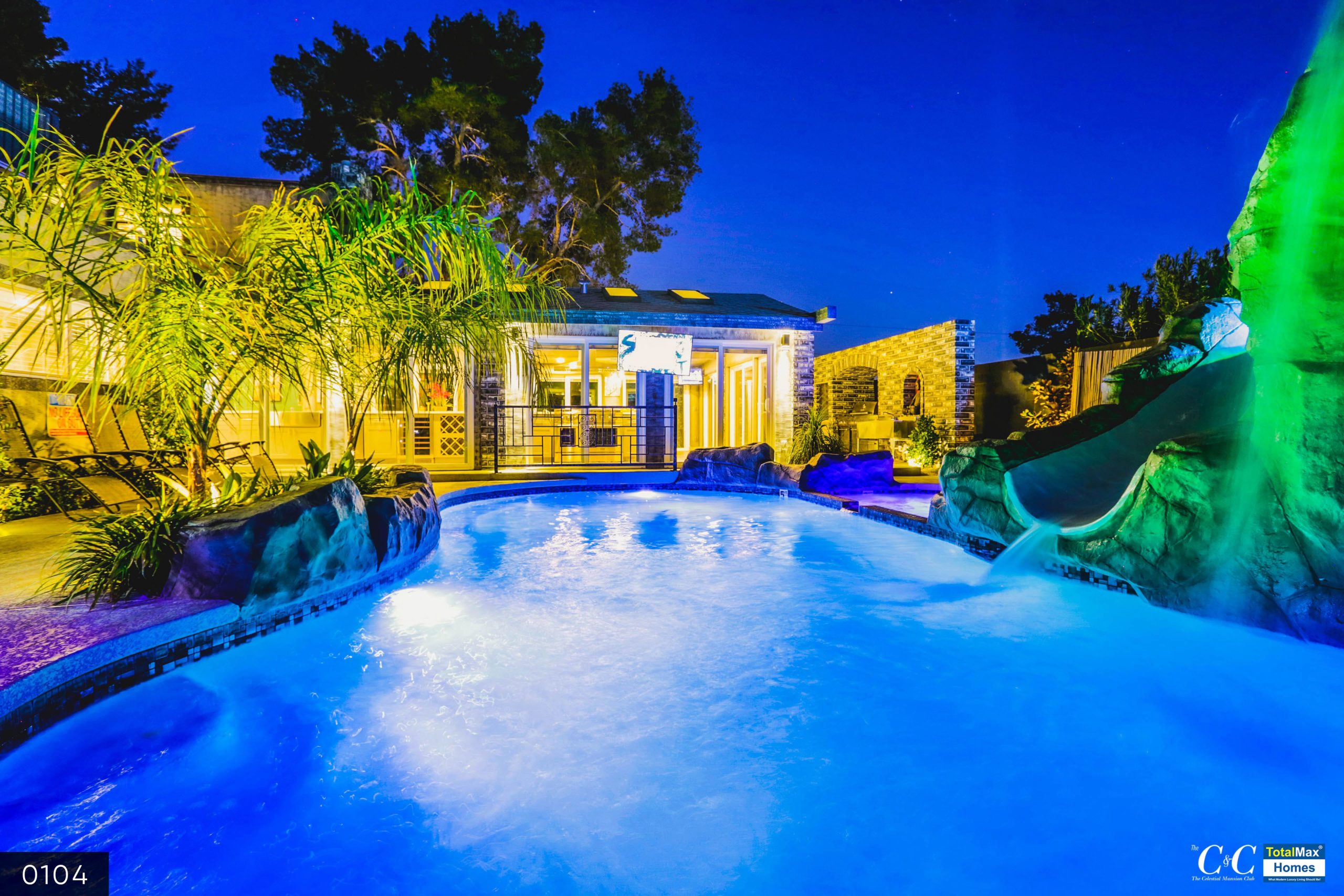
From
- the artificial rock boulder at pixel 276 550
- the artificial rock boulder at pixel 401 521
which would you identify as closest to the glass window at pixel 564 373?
the artificial rock boulder at pixel 401 521

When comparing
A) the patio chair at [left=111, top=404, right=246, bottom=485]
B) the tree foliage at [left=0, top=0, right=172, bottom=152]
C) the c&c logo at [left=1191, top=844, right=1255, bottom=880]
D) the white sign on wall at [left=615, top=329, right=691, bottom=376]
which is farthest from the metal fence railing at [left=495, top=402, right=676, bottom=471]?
the tree foliage at [left=0, top=0, right=172, bottom=152]

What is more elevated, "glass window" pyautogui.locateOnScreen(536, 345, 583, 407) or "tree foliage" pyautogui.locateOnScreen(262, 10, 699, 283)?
"tree foliage" pyautogui.locateOnScreen(262, 10, 699, 283)

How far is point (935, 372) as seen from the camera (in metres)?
13.9

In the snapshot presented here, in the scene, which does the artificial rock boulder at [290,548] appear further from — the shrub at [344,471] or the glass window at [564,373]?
the glass window at [564,373]

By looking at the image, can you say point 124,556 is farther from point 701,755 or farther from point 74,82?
point 74,82

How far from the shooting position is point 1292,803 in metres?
2.17

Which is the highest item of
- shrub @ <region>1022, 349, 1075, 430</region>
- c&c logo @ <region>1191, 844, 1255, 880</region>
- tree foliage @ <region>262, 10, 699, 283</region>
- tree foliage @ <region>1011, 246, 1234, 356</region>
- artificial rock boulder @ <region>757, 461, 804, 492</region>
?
tree foliage @ <region>262, 10, 699, 283</region>

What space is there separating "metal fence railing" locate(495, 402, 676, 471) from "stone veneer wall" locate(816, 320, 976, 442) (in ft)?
19.0

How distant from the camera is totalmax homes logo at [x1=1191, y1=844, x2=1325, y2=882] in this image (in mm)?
1861

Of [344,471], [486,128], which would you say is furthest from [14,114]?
[344,471]

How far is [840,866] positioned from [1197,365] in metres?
5.88

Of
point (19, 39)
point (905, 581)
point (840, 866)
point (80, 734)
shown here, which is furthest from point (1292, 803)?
point (19, 39)

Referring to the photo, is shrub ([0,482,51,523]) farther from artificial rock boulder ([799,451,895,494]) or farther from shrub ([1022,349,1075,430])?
shrub ([1022,349,1075,430])

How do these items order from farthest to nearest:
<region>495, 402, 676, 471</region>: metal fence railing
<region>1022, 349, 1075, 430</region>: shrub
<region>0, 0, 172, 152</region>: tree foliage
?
<region>0, 0, 172, 152</region>: tree foliage < <region>495, 402, 676, 471</region>: metal fence railing < <region>1022, 349, 1075, 430</region>: shrub
